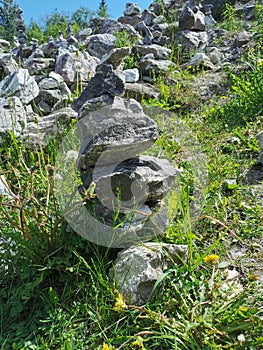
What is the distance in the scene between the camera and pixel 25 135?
3.87 m

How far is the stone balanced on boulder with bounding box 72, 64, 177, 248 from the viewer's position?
231 cm

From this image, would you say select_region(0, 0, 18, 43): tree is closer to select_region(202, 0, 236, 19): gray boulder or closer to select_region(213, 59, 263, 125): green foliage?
select_region(202, 0, 236, 19): gray boulder

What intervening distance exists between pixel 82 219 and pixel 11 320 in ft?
2.40

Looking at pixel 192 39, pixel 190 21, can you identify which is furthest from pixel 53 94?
pixel 190 21

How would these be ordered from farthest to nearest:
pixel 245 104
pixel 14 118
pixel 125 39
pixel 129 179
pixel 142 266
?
pixel 125 39
pixel 245 104
pixel 14 118
pixel 129 179
pixel 142 266

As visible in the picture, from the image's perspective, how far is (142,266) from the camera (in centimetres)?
210

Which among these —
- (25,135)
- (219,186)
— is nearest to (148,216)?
(219,186)

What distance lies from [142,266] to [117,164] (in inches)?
28.1

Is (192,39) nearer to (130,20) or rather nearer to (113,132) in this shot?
(130,20)

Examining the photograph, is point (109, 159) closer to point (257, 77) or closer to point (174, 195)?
point (174, 195)

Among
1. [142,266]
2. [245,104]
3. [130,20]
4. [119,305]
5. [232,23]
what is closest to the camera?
[119,305]

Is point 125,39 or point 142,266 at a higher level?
point 125,39

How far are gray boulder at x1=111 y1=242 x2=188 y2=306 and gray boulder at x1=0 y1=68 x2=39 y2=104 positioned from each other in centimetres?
294

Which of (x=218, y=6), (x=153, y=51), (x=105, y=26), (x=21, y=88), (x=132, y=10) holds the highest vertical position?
(x=132, y=10)
